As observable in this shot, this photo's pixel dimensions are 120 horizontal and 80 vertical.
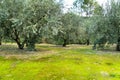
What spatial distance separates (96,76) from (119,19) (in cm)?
2326

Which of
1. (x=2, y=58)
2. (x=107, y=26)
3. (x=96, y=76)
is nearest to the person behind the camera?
(x=96, y=76)

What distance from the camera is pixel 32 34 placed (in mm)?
41500

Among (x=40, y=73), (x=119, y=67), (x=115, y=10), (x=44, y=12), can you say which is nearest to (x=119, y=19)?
(x=115, y=10)

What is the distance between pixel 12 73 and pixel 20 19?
56.3ft

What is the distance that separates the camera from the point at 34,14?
133 feet

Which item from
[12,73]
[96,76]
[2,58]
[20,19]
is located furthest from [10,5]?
[96,76]

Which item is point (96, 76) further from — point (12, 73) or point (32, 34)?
point (32, 34)

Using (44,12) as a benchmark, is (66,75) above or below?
below

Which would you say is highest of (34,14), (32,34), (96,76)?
(34,14)

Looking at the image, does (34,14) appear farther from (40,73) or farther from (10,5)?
(40,73)

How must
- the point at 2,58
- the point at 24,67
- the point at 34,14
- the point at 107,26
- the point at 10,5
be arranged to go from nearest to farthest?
1. the point at 24,67
2. the point at 2,58
3. the point at 34,14
4. the point at 10,5
5. the point at 107,26

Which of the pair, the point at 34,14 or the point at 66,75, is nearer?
the point at 66,75

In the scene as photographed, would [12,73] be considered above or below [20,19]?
below

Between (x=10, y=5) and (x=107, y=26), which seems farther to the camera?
(x=107, y=26)
